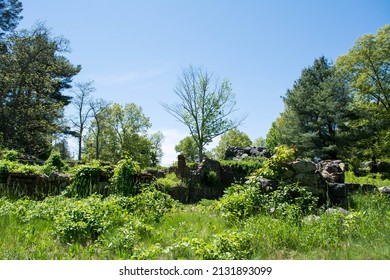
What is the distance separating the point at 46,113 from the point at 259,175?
20417 mm

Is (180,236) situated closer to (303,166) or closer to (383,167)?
(303,166)

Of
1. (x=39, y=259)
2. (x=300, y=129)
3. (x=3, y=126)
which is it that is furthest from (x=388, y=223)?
(x=3, y=126)

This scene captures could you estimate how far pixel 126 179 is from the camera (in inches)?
355

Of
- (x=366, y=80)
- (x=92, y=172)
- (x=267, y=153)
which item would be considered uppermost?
(x=366, y=80)

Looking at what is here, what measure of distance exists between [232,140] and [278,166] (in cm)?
4375

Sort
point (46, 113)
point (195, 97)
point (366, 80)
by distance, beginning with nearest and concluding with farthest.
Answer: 1. point (46, 113)
2. point (366, 80)
3. point (195, 97)

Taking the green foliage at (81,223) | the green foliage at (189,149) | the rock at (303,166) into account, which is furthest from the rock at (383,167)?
Result: the green foliage at (189,149)

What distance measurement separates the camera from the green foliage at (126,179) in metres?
8.81

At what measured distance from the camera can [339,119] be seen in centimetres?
2433

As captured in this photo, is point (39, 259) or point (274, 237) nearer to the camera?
point (39, 259)

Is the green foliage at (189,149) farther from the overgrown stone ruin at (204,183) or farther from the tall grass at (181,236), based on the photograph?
the tall grass at (181,236)

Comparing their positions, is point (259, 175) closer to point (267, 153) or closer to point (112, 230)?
point (112, 230)

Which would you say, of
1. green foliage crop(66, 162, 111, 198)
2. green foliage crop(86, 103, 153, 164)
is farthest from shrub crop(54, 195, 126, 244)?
green foliage crop(86, 103, 153, 164)

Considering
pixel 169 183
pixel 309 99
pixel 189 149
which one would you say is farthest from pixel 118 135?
pixel 169 183
